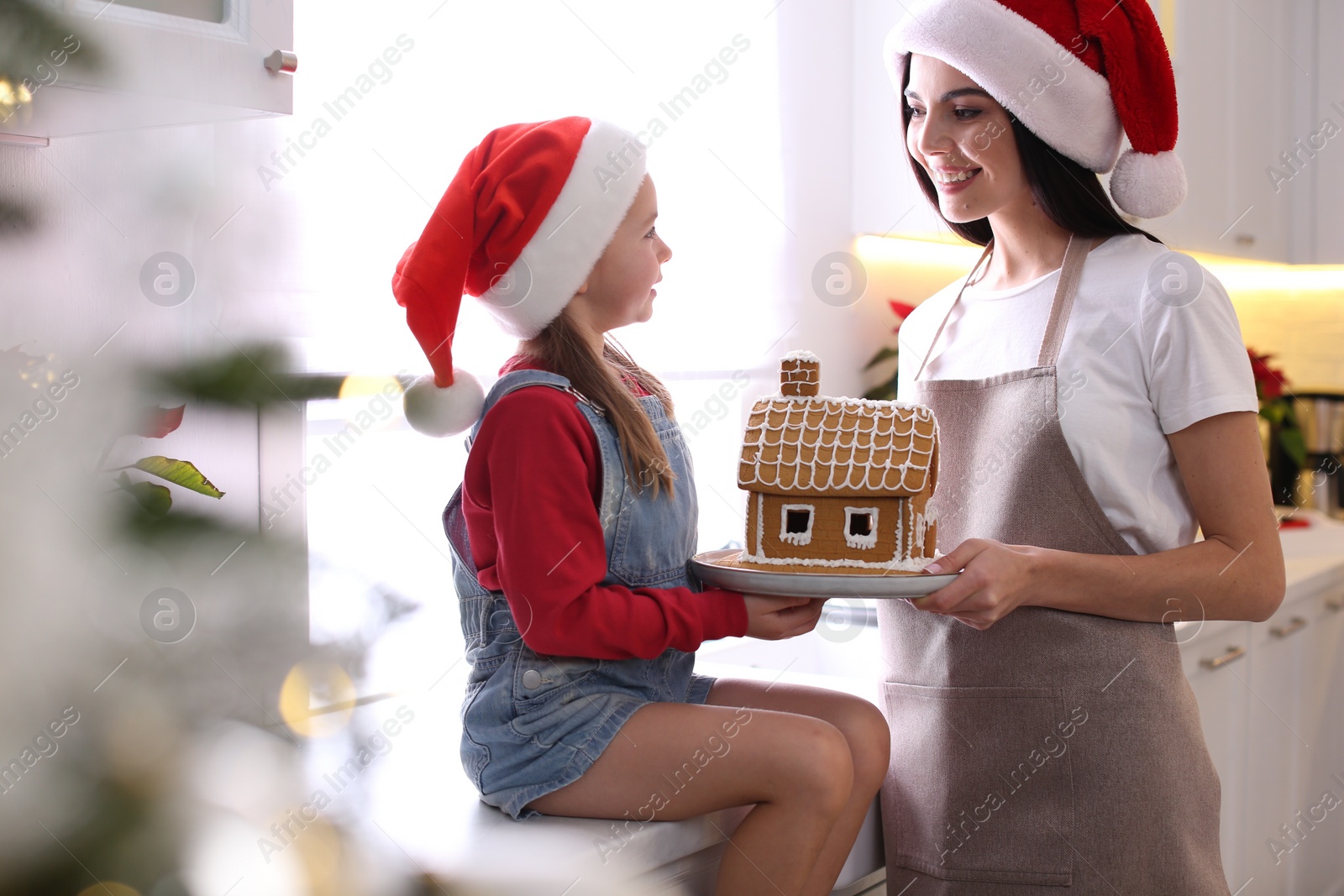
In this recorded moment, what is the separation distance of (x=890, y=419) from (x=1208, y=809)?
21.0 inches

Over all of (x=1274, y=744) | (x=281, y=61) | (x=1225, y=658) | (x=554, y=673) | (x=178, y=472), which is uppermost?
(x=281, y=61)

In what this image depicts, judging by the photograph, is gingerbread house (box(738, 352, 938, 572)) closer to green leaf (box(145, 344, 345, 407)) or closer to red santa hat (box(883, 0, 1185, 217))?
red santa hat (box(883, 0, 1185, 217))

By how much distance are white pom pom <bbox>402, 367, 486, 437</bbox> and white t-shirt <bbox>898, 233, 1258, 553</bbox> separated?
0.59 meters

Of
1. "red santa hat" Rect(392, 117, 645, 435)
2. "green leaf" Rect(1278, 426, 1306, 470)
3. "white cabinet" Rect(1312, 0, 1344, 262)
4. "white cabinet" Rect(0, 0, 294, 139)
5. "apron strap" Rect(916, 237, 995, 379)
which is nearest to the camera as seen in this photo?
"white cabinet" Rect(0, 0, 294, 139)

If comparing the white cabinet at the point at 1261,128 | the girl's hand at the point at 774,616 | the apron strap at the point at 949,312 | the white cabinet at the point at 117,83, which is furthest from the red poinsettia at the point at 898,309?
the white cabinet at the point at 117,83

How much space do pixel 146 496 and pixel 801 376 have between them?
34.0 inches

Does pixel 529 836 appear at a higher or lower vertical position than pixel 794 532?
lower

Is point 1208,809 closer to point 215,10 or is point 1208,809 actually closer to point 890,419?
point 890,419

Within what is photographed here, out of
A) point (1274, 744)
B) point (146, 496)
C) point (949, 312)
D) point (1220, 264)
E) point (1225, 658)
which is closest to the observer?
point (146, 496)

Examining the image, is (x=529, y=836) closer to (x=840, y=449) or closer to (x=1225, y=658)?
(x=840, y=449)

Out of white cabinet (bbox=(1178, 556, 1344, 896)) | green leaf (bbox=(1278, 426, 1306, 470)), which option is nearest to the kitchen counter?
white cabinet (bbox=(1178, 556, 1344, 896))

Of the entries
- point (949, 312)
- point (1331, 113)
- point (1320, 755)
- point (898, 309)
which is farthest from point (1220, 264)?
point (949, 312)

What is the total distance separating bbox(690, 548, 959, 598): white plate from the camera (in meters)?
0.90

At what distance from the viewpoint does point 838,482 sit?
98 cm
